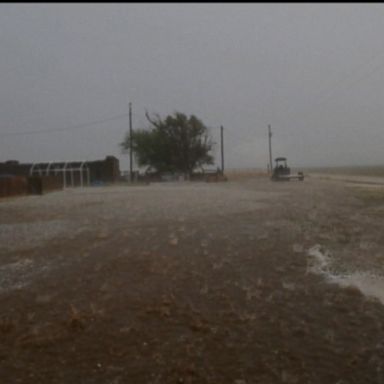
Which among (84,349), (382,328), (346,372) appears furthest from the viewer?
(382,328)

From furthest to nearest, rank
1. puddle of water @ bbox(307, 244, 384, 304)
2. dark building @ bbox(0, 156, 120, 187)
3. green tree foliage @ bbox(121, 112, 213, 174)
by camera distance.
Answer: green tree foliage @ bbox(121, 112, 213, 174) → dark building @ bbox(0, 156, 120, 187) → puddle of water @ bbox(307, 244, 384, 304)

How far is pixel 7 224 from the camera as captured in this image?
1588cm

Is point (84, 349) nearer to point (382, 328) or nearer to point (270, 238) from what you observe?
point (382, 328)

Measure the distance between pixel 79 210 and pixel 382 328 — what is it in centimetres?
1564

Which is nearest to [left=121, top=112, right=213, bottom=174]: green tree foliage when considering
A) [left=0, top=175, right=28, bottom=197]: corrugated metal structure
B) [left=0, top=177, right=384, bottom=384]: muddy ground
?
[left=0, top=175, right=28, bottom=197]: corrugated metal structure

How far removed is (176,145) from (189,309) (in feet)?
224

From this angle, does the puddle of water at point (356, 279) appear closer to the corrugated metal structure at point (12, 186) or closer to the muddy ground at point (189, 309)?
the muddy ground at point (189, 309)

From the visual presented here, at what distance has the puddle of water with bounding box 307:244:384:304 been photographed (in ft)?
23.6

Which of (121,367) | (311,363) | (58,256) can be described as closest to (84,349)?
(121,367)

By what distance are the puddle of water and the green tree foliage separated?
65066mm

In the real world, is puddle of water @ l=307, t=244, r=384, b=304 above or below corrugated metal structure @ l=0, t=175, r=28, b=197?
below

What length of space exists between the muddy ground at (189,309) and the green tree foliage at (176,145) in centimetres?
6182

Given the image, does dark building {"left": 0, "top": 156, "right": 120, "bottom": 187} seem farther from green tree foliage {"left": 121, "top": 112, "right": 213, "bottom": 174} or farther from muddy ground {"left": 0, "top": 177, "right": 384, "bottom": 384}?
muddy ground {"left": 0, "top": 177, "right": 384, "bottom": 384}

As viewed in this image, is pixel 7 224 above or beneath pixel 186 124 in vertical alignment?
beneath
